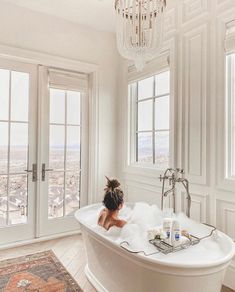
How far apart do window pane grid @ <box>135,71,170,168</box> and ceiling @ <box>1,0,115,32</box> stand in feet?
3.13

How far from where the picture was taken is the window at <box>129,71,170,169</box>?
296cm

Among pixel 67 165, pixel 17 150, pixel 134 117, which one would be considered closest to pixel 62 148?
pixel 67 165

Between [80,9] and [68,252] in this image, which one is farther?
[80,9]

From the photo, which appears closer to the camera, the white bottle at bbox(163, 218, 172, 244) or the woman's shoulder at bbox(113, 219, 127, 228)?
the white bottle at bbox(163, 218, 172, 244)

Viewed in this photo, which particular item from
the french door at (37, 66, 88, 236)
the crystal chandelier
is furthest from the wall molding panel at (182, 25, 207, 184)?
the french door at (37, 66, 88, 236)

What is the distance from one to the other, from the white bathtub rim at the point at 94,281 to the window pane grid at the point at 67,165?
1.16 metres

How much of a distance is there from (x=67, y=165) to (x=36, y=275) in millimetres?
1432

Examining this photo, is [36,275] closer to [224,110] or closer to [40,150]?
[40,150]

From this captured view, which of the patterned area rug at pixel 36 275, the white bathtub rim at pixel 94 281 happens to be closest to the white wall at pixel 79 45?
the patterned area rug at pixel 36 275

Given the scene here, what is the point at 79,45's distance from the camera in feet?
11.0

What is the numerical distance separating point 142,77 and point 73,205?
1995 mm

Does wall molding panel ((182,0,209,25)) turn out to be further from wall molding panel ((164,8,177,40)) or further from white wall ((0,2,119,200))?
white wall ((0,2,119,200))

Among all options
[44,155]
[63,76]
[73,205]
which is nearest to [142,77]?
[63,76]

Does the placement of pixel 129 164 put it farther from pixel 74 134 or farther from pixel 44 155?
pixel 44 155
